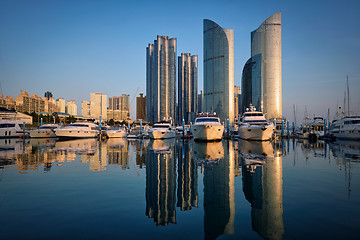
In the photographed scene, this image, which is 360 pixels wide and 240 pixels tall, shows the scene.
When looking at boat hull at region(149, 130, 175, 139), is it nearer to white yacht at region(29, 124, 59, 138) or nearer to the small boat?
the small boat

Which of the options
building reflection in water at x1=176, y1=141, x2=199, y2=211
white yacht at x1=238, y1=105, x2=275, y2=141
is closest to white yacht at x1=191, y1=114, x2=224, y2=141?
white yacht at x1=238, y1=105, x2=275, y2=141

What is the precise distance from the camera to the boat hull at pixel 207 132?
40.8 m

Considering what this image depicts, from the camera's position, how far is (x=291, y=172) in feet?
46.3

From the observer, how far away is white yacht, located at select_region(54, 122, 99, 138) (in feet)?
161

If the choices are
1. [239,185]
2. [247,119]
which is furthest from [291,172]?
[247,119]

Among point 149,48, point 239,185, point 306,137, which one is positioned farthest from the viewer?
point 149,48

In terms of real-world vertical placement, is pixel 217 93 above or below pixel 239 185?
above

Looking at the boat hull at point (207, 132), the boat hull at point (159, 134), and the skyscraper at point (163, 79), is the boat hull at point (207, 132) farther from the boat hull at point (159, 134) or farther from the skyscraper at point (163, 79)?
the skyscraper at point (163, 79)

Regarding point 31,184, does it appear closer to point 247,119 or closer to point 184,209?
point 184,209

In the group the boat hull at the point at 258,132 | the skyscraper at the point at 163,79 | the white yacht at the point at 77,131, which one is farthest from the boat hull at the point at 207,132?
the skyscraper at the point at 163,79

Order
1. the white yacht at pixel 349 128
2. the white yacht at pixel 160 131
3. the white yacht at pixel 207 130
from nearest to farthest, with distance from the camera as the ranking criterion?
the white yacht at pixel 207 130
the white yacht at pixel 349 128
the white yacht at pixel 160 131

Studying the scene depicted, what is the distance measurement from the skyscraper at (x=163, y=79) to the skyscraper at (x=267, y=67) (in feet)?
176

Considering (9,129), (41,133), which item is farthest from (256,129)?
(9,129)

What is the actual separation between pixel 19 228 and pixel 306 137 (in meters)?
68.2
